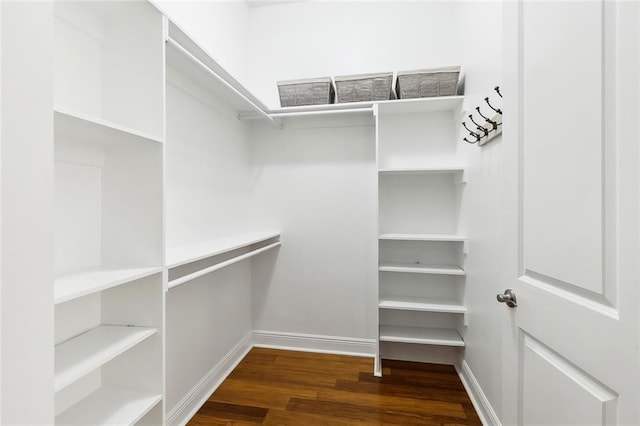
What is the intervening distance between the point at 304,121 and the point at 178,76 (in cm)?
110

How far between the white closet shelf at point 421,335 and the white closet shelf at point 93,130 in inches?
78.7

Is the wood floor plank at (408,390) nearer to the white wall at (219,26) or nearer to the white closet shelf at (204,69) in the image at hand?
the white closet shelf at (204,69)

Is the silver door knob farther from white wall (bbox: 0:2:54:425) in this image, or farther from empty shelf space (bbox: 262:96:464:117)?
empty shelf space (bbox: 262:96:464:117)

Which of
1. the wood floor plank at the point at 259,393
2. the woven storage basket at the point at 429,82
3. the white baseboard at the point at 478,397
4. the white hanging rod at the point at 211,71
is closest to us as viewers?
the white hanging rod at the point at 211,71

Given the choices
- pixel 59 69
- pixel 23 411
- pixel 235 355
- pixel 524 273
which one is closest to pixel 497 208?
pixel 524 273

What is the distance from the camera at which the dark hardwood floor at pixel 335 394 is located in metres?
1.78

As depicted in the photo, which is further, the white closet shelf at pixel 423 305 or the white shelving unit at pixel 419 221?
the white shelving unit at pixel 419 221

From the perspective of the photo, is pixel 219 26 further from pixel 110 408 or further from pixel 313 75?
pixel 110 408

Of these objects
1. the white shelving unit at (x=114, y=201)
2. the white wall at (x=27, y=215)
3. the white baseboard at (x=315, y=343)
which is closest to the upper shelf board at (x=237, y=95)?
the white shelving unit at (x=114, y=201)

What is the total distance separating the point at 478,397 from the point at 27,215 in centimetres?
226

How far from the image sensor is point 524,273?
1.00 metres

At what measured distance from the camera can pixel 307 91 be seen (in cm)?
234

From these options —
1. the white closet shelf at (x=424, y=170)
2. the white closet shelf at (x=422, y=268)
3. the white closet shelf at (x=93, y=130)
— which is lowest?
the white closet shelf at (x=422, y=268)

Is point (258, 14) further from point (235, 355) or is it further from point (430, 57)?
point (235, 355)
